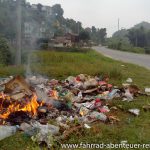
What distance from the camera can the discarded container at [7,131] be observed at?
5.95 m

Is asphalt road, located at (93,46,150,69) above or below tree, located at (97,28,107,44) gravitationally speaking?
below

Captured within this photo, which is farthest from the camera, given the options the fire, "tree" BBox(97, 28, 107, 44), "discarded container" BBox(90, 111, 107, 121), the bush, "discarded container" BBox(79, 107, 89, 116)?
"tree" BBox(97, 28, 107, 44)

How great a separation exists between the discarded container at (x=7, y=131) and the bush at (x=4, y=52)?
10385 mm

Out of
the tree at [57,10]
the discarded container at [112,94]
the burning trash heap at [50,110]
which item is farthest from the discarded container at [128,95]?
the tree at [57,10]

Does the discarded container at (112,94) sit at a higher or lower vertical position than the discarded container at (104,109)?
higher

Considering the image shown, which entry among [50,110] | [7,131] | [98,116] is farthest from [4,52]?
[7,131]

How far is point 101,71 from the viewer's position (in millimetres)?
13383

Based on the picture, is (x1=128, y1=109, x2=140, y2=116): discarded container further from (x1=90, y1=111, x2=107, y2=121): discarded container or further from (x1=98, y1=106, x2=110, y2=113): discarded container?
(x1=90, y1=111, x2=107, y2=121): discarded container

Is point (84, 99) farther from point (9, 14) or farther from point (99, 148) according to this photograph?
point (9, 14)

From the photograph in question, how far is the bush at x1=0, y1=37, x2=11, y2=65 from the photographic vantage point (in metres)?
16.4

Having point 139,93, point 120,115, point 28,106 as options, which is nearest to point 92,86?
point 139,93

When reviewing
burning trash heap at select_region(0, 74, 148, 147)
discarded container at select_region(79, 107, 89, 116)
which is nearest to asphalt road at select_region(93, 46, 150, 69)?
burning trash heap at select_region(0, 74, 148, 147)

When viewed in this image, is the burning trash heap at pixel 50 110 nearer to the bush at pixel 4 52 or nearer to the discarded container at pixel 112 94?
the discarded container at pixel 112 94

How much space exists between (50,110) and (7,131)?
1.48 metres
